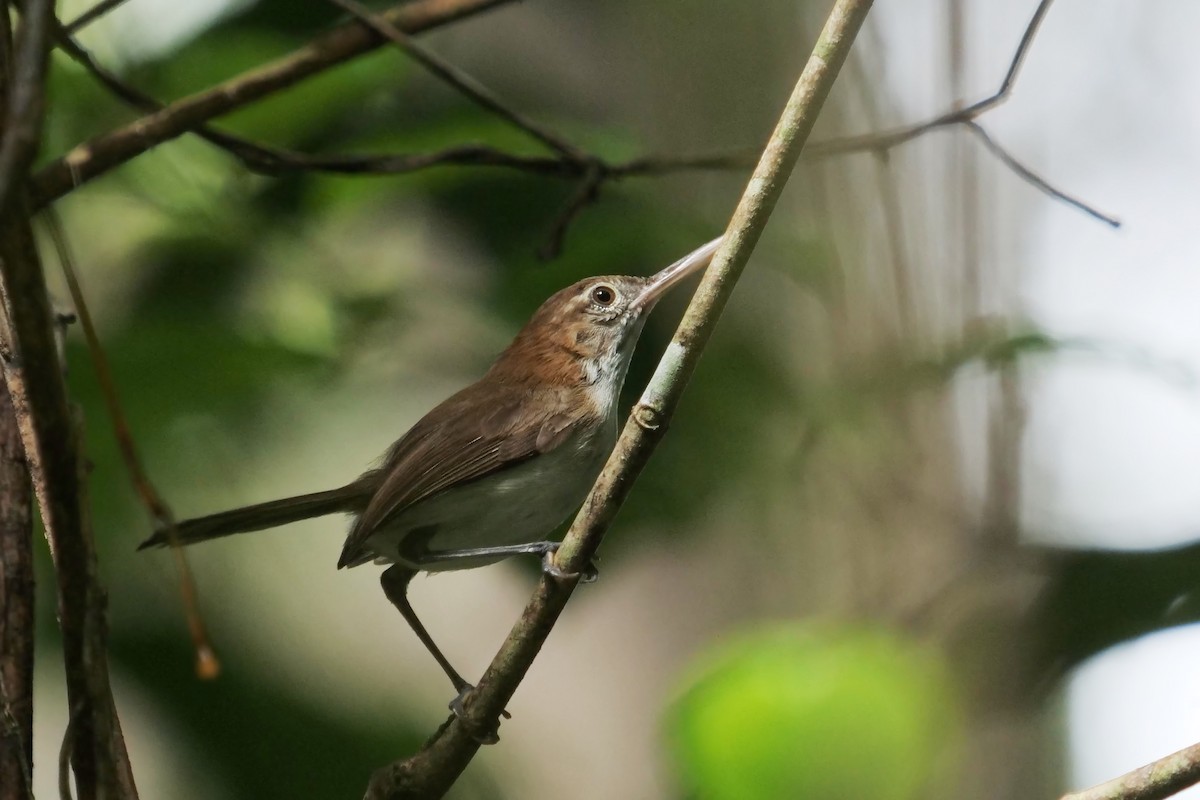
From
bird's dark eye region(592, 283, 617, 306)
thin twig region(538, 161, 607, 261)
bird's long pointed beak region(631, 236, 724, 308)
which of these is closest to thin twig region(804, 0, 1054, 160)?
bird's long pointed beak region(631, 236, 724, 308)

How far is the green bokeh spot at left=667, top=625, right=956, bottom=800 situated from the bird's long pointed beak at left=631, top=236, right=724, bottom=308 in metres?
1.30

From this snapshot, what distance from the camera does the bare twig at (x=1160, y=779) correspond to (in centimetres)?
176

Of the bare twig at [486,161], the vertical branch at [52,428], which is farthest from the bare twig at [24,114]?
the bare twig at [486,161]

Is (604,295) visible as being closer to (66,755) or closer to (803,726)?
(803,726)

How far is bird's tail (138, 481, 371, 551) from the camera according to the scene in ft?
9.97

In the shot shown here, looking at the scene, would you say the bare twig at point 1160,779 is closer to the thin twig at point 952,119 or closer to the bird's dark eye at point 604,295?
the thin twig at point 952,119

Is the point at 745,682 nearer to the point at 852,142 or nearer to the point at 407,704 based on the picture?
the point at 852,142

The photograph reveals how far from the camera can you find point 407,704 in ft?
12.4

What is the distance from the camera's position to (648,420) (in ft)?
6.56

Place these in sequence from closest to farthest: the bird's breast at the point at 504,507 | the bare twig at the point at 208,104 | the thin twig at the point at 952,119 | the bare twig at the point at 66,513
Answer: the bare twig at the point at 66,513 → the bare twig at the point at 208,104 → the thin twig at the point at 952,119 → the bird's breast at the point at 504,507

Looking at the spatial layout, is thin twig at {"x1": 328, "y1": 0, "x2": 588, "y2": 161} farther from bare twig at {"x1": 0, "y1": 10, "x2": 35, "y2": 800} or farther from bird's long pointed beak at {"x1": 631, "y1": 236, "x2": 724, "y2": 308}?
bare twig at {"x1": 0, "y1": 10, "x2": 35, "y2": 800}

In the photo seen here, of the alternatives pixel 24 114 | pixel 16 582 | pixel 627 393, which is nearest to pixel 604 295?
pixel 627 393

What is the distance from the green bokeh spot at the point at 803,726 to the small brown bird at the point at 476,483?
39.2 inches

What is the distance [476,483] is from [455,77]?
3.68 feet
